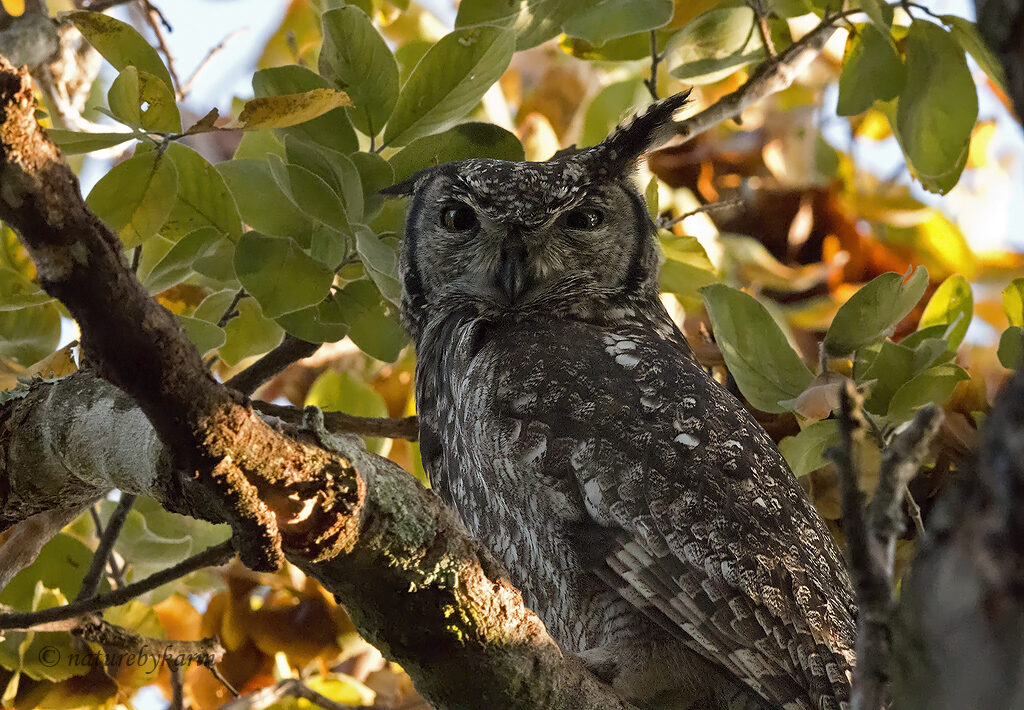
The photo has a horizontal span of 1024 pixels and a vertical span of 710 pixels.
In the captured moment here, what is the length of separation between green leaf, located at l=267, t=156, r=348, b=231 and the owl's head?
0.67 metres

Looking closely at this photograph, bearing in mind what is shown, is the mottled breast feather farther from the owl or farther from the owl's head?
the owl's head

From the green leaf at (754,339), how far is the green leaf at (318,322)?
77cm

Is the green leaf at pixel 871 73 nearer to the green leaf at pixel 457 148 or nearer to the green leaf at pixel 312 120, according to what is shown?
the green leaf at pixel 457 148

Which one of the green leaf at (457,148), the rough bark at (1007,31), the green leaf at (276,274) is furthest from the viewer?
the green leaf at (457,148)

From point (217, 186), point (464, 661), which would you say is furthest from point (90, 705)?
point (464, 661)

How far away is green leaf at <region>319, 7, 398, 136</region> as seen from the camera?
6.42ft

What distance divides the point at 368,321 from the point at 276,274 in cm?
29

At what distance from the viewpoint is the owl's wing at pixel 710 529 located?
1.85 meters

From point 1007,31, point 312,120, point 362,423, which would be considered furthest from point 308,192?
point 1007,31

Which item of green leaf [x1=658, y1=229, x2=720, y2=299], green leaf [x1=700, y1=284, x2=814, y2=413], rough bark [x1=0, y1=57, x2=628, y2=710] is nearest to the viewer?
rough bark [x1=0, y1=57, x2=628, y2=710]

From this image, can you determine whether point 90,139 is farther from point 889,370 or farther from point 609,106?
point 609,106

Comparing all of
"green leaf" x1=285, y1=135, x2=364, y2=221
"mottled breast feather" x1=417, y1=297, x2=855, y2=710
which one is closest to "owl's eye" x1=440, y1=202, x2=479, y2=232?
"mottled breast feather" x1=417, y1=297, x2=855, y2=710

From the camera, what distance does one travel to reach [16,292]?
1.96 metres

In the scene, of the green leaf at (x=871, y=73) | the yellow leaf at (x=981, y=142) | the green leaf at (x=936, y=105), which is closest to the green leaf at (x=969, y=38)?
the green leaf at (x=936, y=105)
